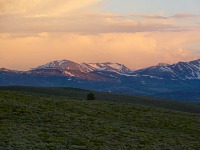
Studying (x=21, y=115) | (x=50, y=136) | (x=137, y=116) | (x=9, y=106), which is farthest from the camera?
(x=137, y=116)

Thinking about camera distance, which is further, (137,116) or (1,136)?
(137,116)

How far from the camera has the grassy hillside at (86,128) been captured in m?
34.1

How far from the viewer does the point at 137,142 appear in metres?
37.7

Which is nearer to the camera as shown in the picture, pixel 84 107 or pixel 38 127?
pixel 38 127

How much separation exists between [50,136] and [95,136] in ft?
14.5

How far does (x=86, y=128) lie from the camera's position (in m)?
41.2

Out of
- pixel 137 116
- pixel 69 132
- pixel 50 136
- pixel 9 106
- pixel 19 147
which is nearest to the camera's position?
pixel 19 147

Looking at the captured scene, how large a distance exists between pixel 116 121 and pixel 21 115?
37.3 feet

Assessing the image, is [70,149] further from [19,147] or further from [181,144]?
[181,144]

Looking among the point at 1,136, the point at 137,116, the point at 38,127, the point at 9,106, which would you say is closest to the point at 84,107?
the point at 137,116

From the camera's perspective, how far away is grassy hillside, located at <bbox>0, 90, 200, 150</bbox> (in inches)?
1344

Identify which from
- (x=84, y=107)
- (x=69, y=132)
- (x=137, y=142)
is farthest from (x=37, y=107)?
(x=137, y=142)

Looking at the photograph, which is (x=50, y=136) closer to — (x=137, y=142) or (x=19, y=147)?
(x=19, y=147)

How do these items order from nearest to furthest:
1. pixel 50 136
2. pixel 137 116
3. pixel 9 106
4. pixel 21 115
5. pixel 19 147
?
pixel 19 147 → pixel 50 136 → pixel 21 115 → pixel 9 106 → pixel 137 116
